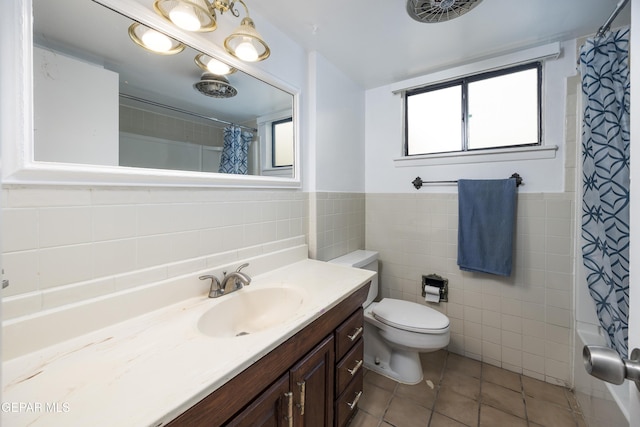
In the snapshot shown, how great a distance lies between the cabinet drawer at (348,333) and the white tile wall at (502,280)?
37.9 inches

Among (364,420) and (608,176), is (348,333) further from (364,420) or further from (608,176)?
(608,176)

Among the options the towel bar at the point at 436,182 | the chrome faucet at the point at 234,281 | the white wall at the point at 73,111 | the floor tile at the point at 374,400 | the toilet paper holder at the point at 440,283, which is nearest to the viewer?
the white wall at the point at 73,111

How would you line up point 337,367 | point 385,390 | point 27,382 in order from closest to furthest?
point 27,382 → point 337,367 → point 385,390

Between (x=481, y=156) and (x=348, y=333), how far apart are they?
1.50m

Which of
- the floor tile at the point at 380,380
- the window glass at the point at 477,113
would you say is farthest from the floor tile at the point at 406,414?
the window glass at the point at 477,113

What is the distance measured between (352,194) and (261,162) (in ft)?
2.95

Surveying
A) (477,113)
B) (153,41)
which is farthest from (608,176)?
(153,41)

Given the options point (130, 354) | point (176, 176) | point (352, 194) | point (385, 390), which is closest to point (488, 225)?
point (352, 194)

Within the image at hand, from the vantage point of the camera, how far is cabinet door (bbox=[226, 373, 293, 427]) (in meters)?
0.69

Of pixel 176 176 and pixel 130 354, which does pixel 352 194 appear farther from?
pixel 130 354

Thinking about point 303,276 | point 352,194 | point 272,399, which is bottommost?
point 272,399

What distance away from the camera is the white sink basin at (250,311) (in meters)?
0.98

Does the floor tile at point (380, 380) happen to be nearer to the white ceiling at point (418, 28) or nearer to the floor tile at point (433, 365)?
the floor tile at point (433, 365)

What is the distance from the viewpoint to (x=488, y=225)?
5.69 ft
